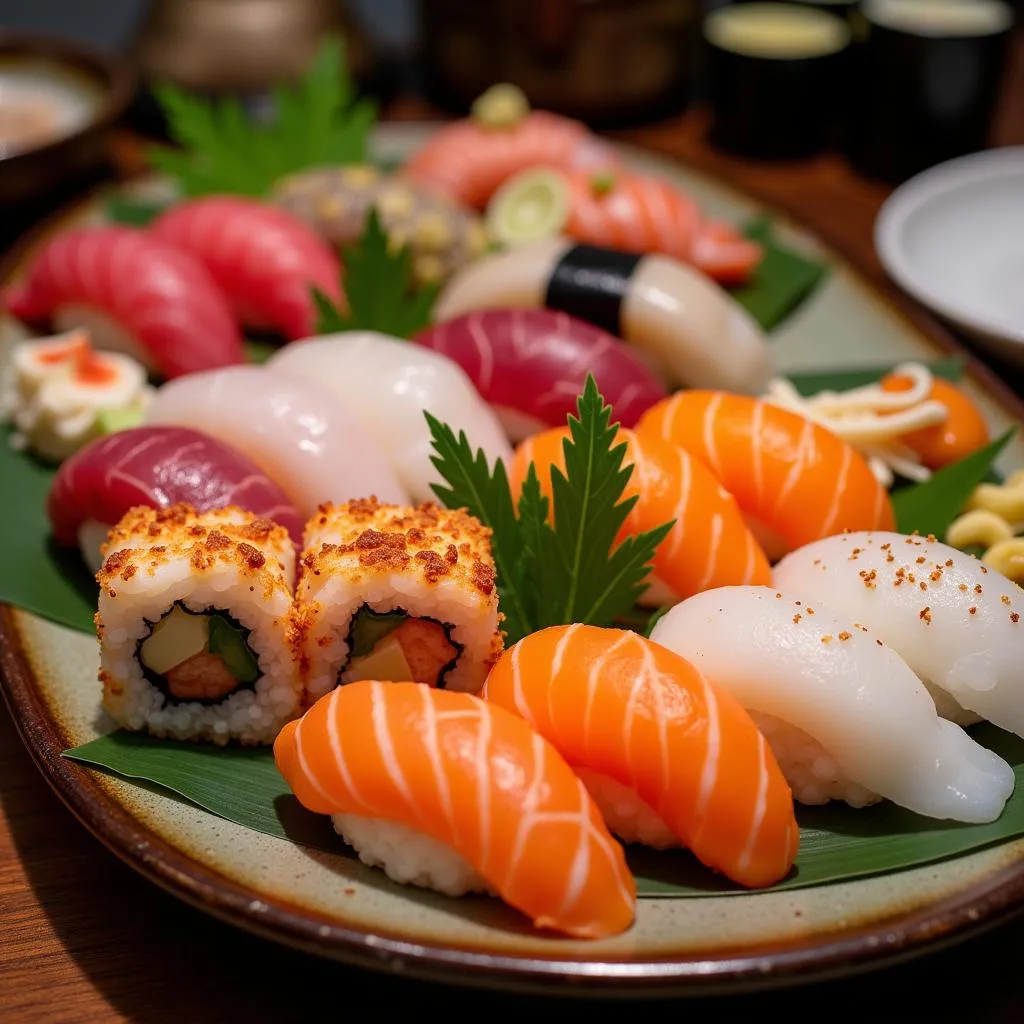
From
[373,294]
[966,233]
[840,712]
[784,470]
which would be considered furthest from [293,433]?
[966,233]

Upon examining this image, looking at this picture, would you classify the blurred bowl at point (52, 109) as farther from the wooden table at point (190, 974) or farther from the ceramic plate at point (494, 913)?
the wooden table at point (190, 974)

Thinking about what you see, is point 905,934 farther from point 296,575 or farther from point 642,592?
point 296,575

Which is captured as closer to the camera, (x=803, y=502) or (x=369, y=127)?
(x=803, y=502)

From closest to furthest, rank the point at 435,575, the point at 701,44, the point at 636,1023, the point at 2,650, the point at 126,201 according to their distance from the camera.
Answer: the point at 636,1023 < the point at 435,575 < the point at 2,650 < the point at 126,201 < the point at 701,44

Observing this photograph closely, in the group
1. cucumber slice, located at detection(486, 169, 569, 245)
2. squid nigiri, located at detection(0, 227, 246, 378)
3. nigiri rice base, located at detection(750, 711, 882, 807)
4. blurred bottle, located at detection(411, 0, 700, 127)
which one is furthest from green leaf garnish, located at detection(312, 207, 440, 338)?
blurred bottle, located at detection(411, 0, 700, 127)

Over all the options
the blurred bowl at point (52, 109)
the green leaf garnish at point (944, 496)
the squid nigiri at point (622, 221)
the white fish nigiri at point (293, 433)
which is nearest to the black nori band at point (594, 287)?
the squid nigiri at point (622, 221)

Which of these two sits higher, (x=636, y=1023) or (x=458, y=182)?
(x=458, y=182)

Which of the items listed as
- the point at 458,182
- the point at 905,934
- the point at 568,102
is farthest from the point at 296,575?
the point at 568,102

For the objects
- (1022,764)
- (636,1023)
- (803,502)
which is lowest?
(636,1023)
